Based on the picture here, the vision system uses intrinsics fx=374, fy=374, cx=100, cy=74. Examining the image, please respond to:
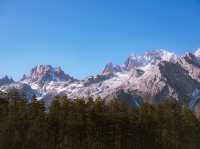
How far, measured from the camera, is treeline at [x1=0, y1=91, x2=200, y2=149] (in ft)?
263

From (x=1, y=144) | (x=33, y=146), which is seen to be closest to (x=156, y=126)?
(x=33, y=146)

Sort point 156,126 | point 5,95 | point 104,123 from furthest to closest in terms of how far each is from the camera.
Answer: point 5,95
point 156,126
point 104,123

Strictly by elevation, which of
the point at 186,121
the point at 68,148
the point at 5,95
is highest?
the point at 5,95

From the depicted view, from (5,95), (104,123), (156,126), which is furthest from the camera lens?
(5,95)

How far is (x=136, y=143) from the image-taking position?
92375 millimetres

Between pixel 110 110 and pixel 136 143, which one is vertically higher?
pixel 110 110

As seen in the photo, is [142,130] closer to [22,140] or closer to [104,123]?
[104,123]

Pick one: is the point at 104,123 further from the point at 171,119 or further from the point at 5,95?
the point at 5,95

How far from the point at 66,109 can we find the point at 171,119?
25256 mm

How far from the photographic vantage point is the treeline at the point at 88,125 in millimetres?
80312

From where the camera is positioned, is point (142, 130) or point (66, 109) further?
point (142, 130)

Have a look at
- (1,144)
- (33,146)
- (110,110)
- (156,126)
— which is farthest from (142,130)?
(1,144)

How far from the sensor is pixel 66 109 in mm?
82062

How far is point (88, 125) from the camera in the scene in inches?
3142
